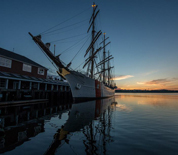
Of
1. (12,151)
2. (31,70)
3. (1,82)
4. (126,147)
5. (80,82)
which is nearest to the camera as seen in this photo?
(12,151)

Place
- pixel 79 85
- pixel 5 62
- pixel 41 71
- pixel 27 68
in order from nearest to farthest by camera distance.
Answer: pixel 5 62
pixel 79 85
pixel 27 68
pixel 41 71

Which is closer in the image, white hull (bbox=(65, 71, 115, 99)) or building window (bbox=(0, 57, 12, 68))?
building window (bbox=(0, 57, 12, 68))

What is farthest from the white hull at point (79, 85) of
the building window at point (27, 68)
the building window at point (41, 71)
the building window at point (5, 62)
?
the building window at point (5, 62)

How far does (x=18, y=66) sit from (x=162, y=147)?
985 inches

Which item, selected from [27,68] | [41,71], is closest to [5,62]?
[27,68]

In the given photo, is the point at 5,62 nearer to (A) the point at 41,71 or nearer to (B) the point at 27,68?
(B) the point at 27,68

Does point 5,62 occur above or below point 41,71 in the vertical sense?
above

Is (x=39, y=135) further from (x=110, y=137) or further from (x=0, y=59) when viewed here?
(x=0, y=59)

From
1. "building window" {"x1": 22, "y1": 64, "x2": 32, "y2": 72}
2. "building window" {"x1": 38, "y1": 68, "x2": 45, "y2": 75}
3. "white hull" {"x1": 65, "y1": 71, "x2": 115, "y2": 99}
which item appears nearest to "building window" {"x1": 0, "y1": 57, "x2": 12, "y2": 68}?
"building window" {"x1": 22, "y1": 64, "x2": 32, "y2": 72}

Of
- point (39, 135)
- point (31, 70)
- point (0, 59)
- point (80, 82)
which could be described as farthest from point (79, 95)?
point (39, 135)

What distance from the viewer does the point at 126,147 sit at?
179 inches

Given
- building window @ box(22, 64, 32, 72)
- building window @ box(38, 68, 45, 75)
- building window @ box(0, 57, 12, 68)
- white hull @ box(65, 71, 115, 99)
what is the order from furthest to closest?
building window @ box(38, 68, 45, 75)
building window @ box(22, 64, 32, 72)
white hull @ box(65, 71, 115, 99)
building window @ box(0, 57, 12, 68)

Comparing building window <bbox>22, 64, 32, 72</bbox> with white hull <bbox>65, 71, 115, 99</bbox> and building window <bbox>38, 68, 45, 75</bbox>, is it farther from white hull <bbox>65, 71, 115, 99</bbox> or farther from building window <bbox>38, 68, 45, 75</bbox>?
white hull <bbox>65, 71, 115, 99</bbox>

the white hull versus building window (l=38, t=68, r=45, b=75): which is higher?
building window (l=38, t=68, r=45, b=75)
